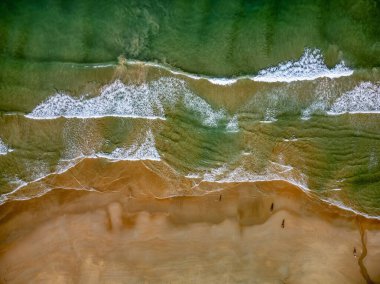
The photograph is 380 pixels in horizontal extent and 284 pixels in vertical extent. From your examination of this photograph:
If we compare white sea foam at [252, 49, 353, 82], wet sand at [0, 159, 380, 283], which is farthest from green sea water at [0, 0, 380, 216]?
wet sand at [0, 159, 380, 283]

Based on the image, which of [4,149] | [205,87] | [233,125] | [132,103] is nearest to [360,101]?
[233,125]

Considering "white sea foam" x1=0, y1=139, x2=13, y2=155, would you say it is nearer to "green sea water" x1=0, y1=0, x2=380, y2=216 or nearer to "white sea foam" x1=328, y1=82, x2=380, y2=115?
"green sea water" x1=0, y1=0, x2=380, y2=216

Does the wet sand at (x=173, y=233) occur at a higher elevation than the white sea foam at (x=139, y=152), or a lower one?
lower

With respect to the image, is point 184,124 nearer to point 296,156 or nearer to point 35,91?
point 296,156

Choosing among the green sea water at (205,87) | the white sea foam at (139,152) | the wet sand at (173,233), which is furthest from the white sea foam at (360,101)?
the white sea foam at (139,152)

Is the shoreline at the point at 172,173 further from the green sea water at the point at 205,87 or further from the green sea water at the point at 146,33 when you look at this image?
the green sea water at the point at 146,33

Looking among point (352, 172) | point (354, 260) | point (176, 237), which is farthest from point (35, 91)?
point (354, 260)
